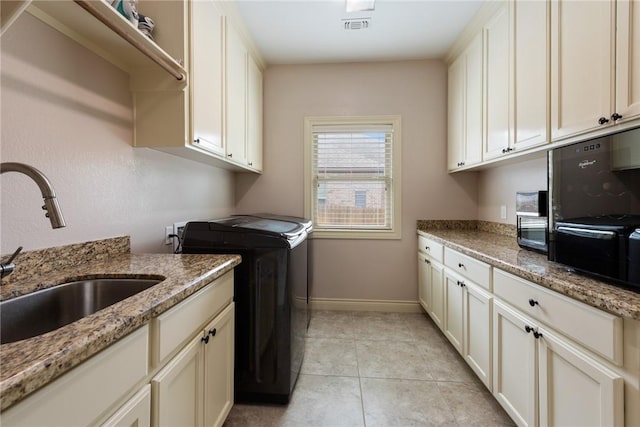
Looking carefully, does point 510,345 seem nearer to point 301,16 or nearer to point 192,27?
point 192,27

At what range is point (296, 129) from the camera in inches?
117

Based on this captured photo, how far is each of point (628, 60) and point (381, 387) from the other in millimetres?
1958

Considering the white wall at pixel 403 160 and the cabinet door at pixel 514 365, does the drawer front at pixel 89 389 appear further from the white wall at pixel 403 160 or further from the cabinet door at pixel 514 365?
the white wall at pixel 403 160

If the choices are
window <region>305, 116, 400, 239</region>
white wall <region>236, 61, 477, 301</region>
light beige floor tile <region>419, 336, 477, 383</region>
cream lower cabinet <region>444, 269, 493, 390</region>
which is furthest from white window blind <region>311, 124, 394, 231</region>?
light beige floor tile <region>419, 336, 477, 383</region>

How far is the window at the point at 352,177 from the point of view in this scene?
116 inches

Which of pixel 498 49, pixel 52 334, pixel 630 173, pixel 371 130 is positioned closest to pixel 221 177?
pixel 371 130

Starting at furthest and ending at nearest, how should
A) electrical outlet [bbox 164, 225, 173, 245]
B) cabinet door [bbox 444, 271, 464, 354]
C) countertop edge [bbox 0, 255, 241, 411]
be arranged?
cabinet door [bbox 444, 271, 464, 354] < electrical outlet [bbox 164, 225, 173, 245] < countertop edge [bbox 0, 255, 241, 411]

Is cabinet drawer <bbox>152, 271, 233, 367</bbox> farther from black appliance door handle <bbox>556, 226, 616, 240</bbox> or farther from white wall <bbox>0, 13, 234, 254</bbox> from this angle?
black appliance door handle <bbox>556, 226, 616, 240</bbox>

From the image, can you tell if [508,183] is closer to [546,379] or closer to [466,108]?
[466,108]

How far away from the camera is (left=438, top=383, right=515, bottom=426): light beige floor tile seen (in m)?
1.50

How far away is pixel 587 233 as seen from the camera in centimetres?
108

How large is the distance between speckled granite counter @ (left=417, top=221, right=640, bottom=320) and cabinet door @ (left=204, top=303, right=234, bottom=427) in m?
1.37

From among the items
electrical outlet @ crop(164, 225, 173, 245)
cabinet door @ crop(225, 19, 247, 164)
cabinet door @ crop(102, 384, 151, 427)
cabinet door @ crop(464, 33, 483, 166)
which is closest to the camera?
cabinet door @ crop(102, 384, 151, 427)

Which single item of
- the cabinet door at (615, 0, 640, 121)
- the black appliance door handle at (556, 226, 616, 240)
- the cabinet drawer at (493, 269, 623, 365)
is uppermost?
the cabinet door at (615, 0, 640, 121)
